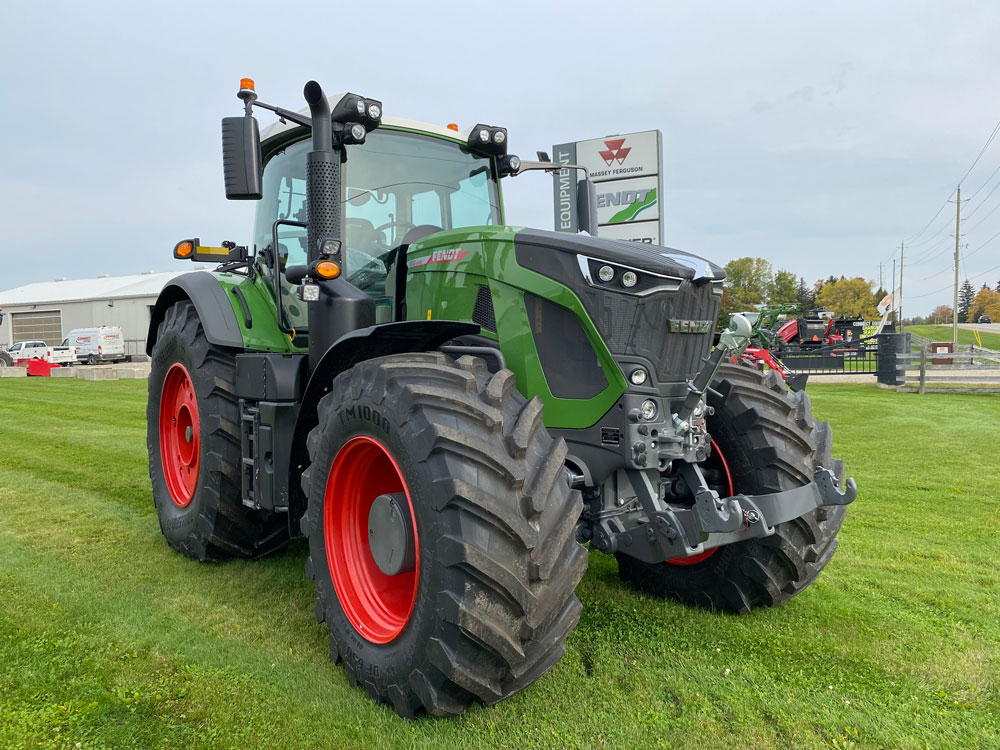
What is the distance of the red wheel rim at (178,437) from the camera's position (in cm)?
495

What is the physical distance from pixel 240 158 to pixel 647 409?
7.10 feet

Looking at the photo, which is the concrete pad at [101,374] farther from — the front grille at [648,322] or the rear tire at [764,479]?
the front grille at [648,322]

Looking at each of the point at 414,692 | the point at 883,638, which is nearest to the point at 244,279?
the point at 414,692

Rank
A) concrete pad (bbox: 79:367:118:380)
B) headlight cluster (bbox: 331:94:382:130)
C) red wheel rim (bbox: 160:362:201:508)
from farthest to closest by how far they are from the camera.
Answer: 1. concrete pad (bbox: 79:367:118:380)
2. red wheel rim (bbox: 160:362:201:508)
3. headlight cluster (bbox: 331:94:382:130)

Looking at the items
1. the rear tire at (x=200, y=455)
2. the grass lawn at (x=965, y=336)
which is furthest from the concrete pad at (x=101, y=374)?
the grass lawn at (x=965, y=336)

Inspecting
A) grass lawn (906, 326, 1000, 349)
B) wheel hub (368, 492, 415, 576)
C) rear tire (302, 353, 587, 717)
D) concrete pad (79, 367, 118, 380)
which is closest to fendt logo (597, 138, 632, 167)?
rear tire (302, 353, 587, 717)

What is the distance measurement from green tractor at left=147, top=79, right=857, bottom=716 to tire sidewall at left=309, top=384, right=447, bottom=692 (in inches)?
0.4

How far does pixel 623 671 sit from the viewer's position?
10.2 ft

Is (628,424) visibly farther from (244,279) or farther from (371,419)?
(244,279)

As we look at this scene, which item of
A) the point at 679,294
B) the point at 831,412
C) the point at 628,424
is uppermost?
the point at 679,294

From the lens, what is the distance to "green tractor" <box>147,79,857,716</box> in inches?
101

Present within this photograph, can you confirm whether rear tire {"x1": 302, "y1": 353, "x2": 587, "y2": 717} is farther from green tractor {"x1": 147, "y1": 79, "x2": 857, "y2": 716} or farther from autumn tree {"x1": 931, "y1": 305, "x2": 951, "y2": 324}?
autumn tree {"x1": 931, "y1": 305, "x2": 951, "y2": 324}

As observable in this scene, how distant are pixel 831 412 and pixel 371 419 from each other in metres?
12.5

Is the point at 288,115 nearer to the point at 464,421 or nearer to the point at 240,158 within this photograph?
the point at 240,158
